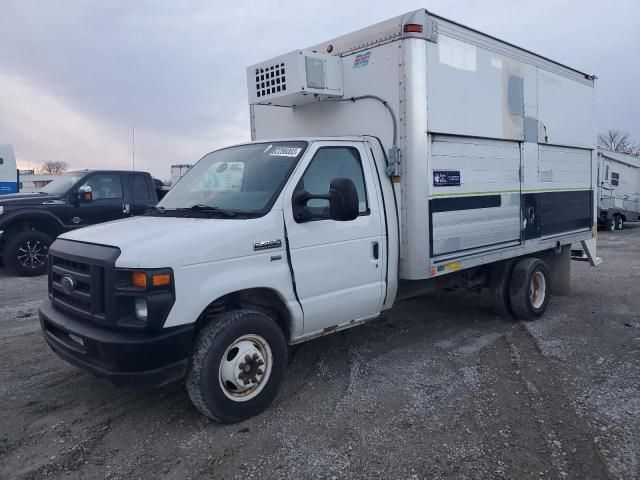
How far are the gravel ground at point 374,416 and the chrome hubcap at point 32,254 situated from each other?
397cm

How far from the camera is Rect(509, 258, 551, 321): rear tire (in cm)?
663

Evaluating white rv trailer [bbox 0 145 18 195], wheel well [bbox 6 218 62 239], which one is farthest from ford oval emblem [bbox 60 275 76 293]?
white rv trailer [bbox 0 145 18 195]

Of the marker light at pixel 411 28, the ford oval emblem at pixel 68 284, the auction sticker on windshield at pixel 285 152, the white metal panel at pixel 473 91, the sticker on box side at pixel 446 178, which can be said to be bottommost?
the ford oval emblem at pixel 68 284

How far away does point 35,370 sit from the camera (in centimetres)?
504

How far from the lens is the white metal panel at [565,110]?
689 cm

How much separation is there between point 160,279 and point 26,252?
303 inches

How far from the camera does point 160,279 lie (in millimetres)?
3471

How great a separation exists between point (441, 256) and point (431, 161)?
3.11 feet

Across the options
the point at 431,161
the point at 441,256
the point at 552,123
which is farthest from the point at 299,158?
the point at 552,123

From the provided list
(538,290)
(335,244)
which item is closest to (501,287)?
(538,290)

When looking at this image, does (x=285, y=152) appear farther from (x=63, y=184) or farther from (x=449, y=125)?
(x=63, y=184)

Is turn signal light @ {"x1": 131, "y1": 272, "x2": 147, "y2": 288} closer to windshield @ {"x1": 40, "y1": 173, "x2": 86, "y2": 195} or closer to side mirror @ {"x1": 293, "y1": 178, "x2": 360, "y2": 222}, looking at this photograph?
side mirror @ {"x1": 293, "y1": 178, "x2": 360, "y2": 222}

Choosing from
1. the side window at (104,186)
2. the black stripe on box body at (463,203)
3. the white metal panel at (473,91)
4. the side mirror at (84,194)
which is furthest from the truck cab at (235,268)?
the side window at (104,186)

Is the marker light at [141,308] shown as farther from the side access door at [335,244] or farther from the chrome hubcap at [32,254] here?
the chrome hubcap at [32,254]
